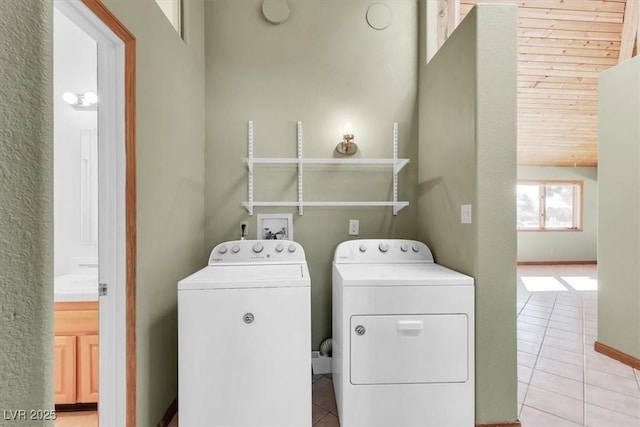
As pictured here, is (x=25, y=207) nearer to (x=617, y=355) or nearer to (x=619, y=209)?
(x=619, y=209)

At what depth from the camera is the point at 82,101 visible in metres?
Answer: 2.01

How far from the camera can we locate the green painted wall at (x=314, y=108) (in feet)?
7.37

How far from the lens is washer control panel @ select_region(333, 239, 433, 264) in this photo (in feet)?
6.82

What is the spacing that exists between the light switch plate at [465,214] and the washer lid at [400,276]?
30 cm

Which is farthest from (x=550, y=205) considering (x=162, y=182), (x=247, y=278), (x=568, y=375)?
(x=162, y=182)

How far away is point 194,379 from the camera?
1.41 meters

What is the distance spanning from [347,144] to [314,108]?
381 millimetres

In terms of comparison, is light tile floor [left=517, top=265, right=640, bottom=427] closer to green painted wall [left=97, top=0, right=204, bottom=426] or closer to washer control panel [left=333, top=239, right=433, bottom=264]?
washer control panel [left=333, top=239, right=433, bottom=264]

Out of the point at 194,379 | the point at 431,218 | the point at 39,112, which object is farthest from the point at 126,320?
the point at 431,218

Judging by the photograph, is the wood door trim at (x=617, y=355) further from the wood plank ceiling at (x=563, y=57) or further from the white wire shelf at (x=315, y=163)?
the wood plank ceiling at (x=563, y=57)

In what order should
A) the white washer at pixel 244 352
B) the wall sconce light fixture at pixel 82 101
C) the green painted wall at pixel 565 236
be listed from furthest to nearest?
the green painted wall at pixel 565 236 < the wall sconce light fixture at pixel 82 101 < the white washer at pixel 244 352

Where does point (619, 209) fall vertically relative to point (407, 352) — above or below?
above

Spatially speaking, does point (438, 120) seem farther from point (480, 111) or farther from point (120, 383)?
point (120, 383)

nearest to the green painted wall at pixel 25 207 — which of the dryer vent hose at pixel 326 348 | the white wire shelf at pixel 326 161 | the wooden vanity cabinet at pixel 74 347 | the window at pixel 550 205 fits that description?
the wooden vanity cabinet at pixel 74 347
